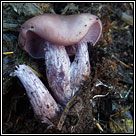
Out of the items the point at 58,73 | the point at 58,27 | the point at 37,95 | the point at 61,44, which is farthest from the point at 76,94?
the point at 58,27

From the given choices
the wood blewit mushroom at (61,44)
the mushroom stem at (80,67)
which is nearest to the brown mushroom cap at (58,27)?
the wood blewit mushroom at (61,44)

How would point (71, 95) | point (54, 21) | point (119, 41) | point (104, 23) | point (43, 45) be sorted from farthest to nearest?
1. point (119, 41)
2. point (104, 23)
3. point (43, 45)
4. point (71, 95)
5. point (54, 21)

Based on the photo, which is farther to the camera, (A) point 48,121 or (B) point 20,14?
(B) point 20,14

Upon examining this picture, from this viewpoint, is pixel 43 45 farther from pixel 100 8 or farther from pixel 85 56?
pixel 100 8

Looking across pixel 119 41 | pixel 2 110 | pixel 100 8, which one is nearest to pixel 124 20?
pixel 119 41

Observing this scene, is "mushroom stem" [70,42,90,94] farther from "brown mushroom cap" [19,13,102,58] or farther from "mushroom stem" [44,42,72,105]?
"brown mushroom cap" [19,13,102,58]

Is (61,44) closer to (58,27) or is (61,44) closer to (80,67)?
(58,27)

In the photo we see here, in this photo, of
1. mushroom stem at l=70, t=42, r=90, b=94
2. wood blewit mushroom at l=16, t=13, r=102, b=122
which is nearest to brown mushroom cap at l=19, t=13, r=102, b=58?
wood blewit mushroom at l=16, t=13, r=102, b=122
